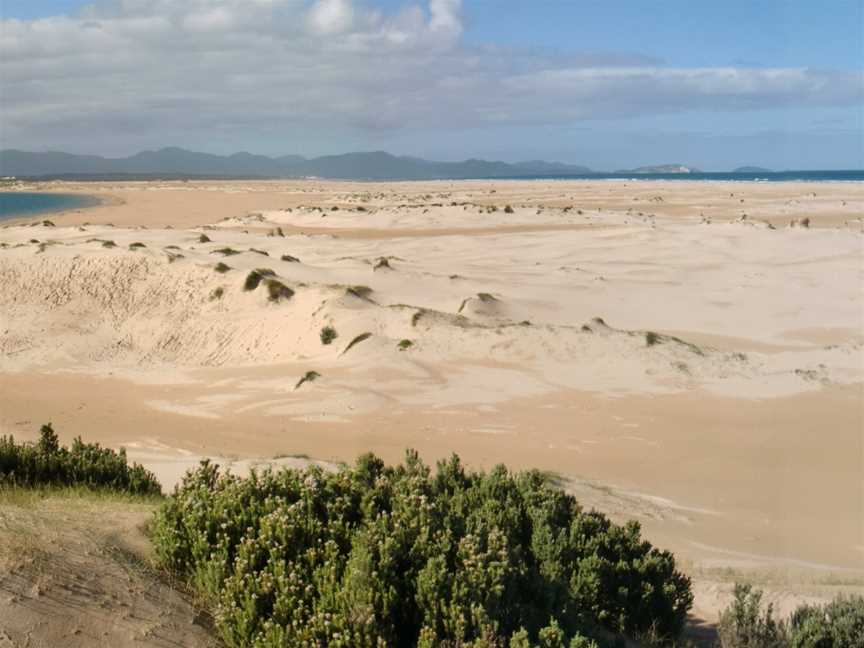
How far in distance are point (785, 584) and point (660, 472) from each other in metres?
3.88

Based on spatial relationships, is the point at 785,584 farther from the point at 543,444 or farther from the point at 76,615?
the point at 76,615

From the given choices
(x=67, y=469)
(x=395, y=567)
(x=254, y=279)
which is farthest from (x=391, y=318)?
(x=395, y=567)

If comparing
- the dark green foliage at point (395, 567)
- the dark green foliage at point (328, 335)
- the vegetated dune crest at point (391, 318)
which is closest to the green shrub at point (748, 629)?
the dark green foliage at point (395, 567)

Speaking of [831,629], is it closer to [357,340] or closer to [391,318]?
[357,340]

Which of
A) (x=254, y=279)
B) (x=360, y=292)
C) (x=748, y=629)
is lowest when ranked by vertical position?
(x=748, y=629)

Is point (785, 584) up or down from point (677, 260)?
down

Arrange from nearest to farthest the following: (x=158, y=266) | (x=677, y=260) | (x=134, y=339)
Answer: (x=134, y=339) → (x=158, y=266) → (x=677, y=260)

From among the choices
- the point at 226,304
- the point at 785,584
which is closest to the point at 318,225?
Result: the point at 226,304

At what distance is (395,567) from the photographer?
180 inches

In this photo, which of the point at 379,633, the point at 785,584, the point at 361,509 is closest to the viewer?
the point at 379,633

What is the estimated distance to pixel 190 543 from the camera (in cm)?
494

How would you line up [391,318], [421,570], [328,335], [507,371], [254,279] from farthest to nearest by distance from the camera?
[254,279] < [391,318] < [328,335] < [507,371] < [421,570]

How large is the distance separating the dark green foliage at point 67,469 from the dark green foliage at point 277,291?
1207 centimetres

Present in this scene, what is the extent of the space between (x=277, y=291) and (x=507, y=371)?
692 centimetres
